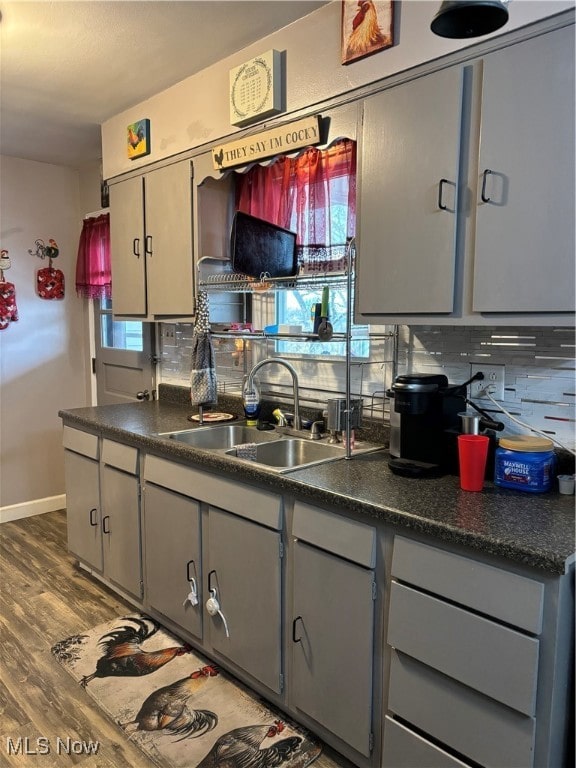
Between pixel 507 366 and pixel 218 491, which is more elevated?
pixel 507 366

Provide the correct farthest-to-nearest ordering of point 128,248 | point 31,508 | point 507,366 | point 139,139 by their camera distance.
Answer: point 31,508 → point 128,248 → point 139,139 → point 507,366

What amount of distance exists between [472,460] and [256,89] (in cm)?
164

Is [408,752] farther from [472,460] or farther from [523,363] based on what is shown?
[523,363]

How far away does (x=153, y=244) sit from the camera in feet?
9.62

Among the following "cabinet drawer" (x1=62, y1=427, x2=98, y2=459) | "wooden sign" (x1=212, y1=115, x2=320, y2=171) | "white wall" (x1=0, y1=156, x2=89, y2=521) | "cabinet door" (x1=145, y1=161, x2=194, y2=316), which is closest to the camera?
"wooden sign" (x1=212, y1=115, x2=320, y2=171)

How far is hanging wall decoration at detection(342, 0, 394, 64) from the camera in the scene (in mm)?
1784

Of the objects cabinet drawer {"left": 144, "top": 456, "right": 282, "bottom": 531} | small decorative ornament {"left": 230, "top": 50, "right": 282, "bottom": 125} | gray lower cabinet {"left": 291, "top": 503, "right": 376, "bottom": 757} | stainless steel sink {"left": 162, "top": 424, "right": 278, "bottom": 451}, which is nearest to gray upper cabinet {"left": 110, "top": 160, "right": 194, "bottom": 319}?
small decorative ornament {"left": 230, "top": 50, "right": 282, "bottom": 125}

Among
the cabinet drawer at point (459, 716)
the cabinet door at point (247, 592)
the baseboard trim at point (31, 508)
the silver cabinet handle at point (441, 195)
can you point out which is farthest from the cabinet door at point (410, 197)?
the baseboard trim at point (31, 508)

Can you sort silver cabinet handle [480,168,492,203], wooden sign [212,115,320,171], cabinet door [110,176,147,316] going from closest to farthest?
silver cabinet handle [480,168,492,203] < wooden sign [212,115,320,171] < cabinet door [110,176,147,316]

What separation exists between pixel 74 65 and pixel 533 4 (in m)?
1.88

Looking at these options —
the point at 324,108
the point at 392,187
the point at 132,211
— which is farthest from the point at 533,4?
the point at 132,211

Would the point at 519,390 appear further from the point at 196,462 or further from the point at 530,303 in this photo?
the point at 196,462

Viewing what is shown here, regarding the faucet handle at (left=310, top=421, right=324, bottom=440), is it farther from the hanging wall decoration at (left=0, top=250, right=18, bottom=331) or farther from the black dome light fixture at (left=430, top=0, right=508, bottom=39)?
the hanging wall decoration at (left=0, top=250, right=18, bottom=331)

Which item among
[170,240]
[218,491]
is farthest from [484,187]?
[170,240]
